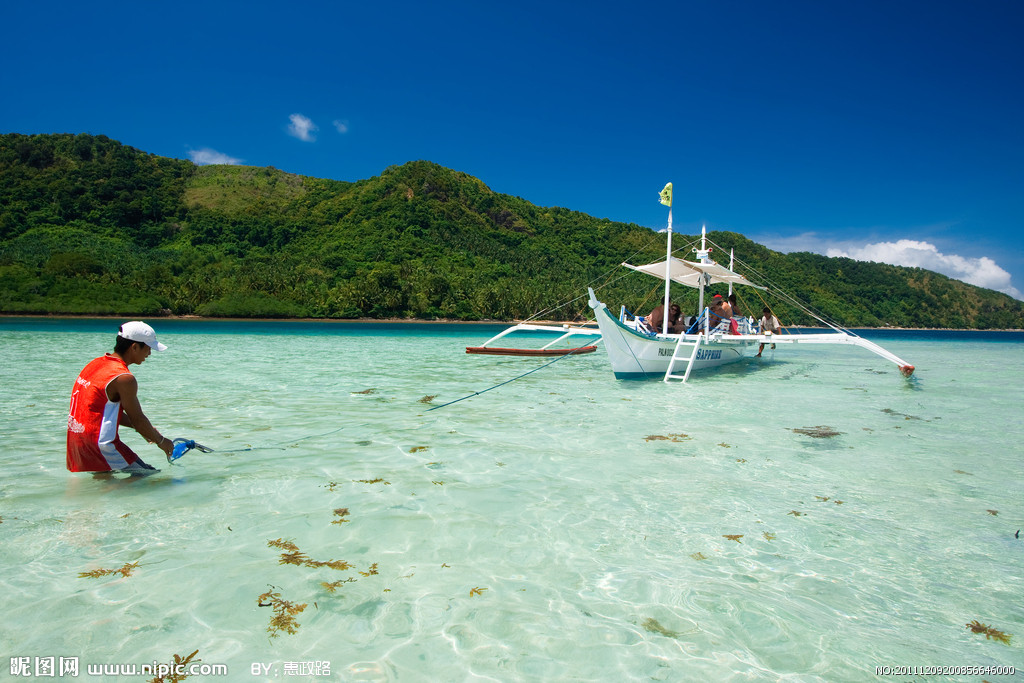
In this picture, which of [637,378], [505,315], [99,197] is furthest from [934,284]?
[99,197]

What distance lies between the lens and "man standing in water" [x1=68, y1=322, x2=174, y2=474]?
3350 mm

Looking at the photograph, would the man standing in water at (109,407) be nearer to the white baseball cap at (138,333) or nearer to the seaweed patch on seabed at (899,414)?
the white baseball cap at (138,333)

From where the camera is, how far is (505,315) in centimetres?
7381

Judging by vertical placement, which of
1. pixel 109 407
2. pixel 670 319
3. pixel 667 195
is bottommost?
pixel 109 407

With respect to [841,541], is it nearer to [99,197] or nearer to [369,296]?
[369,296]

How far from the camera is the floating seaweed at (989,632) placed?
7.74 feet

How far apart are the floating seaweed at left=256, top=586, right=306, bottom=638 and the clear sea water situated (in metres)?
0.03

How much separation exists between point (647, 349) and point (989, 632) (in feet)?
31.2

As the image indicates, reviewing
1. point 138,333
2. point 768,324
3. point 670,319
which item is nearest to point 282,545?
point 138,333

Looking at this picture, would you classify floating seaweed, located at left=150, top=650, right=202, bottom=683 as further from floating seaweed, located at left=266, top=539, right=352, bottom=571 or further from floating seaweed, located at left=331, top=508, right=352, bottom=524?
floating seaweed, located at left=331, top=508, right=352, bottom=524

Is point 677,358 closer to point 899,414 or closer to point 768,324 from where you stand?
point 899,414

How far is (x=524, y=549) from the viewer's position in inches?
124

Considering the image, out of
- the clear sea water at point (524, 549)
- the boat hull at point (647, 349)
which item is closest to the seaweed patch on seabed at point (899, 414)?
the clear sea water at point (524, 549)

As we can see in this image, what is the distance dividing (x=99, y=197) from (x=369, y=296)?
2073 inches
